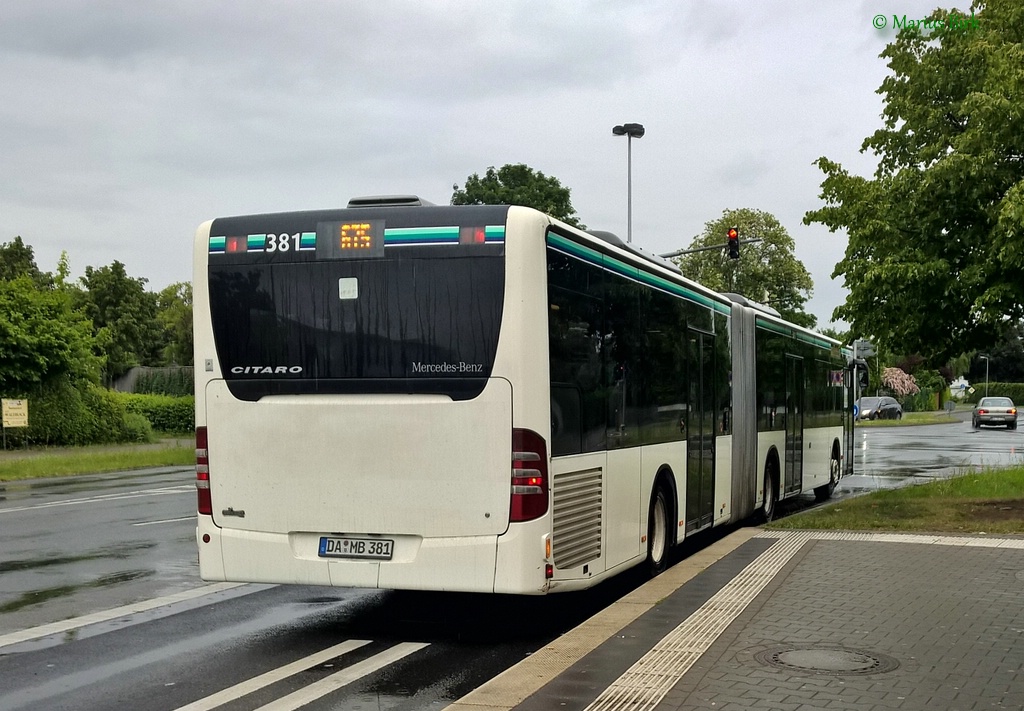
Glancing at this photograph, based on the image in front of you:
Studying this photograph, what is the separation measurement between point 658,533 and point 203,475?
4.48 meters

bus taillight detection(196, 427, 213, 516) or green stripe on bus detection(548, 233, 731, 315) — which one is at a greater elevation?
green stripe on bus detection(548, 233, 731, 315)

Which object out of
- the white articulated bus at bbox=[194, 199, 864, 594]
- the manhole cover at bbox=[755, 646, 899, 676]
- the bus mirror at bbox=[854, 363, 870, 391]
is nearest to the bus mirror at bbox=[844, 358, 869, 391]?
the bus mirror at bbox=[854, 363, 870, 391]

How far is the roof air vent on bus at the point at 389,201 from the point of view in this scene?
8.30 m

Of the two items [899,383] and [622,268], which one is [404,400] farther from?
[899,383]

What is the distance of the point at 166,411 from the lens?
4425 centimetres

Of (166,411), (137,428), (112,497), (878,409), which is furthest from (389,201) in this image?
(878,409)

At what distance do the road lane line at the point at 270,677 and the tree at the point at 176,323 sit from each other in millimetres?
84361

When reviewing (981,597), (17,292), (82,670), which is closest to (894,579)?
(981,597)

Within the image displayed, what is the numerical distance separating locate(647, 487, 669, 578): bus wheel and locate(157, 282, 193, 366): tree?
82173 mm

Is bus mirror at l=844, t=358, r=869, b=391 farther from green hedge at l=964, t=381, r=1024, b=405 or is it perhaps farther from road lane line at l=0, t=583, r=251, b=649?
green hedge at l=964, t=381, r=1024, b=405

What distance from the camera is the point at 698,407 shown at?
12.3 m

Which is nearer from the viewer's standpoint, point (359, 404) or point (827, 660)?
point (827, 660)

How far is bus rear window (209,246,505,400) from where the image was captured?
304 inches

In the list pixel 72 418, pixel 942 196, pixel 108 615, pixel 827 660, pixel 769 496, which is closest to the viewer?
pixel 827 660
